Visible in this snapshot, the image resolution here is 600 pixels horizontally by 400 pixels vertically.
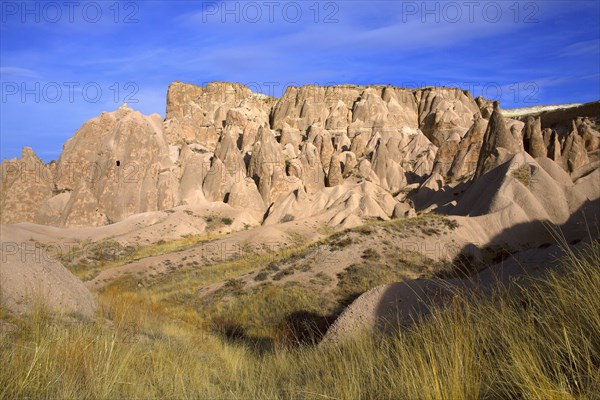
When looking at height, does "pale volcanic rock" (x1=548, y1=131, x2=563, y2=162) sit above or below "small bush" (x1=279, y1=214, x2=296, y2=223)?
above

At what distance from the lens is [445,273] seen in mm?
19016

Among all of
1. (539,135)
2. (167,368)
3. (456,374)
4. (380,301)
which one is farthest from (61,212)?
(539,135)

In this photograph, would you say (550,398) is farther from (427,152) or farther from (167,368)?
(427,152)

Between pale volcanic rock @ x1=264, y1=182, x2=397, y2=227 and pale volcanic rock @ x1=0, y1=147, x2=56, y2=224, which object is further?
pale volcanic rock @ x1=264, y1=182, x2=397, y2=227

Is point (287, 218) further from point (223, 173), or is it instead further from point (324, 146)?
point (324, 146)

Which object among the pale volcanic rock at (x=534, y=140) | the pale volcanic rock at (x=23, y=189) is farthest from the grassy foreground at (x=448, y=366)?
the pale volcanic rock at (x=534, y=140)

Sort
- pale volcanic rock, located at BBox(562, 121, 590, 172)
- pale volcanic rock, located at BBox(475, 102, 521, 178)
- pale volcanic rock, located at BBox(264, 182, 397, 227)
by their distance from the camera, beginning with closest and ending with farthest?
1. pale volcanic rock, located at BBox(475, 102, 521, 178)
2. pale volcanic rock, located at BBox(562, 121, 590, 172)
3. pale volcanic rock, located at BBox(264, 182, 397, 227)

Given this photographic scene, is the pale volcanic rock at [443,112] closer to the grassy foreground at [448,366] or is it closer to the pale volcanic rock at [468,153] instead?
the pale volcanic rock at [468,153]

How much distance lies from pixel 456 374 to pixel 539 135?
37.8 metres

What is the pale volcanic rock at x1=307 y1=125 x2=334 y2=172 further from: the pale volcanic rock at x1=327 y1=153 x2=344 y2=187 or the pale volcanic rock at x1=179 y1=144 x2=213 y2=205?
the pale volcanic rock at x1=179 y1=144 x2=213 y2=205

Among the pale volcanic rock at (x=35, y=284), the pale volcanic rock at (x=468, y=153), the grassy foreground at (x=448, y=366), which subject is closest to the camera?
the grassy foreground at (x=448, y=366)

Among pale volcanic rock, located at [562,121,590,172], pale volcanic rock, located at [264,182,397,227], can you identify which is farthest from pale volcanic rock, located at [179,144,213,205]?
pale volcanic rock, located at [562,121,590,172]

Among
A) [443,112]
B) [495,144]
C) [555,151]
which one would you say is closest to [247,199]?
[495,144]

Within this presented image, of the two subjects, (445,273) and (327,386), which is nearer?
(327,386)
